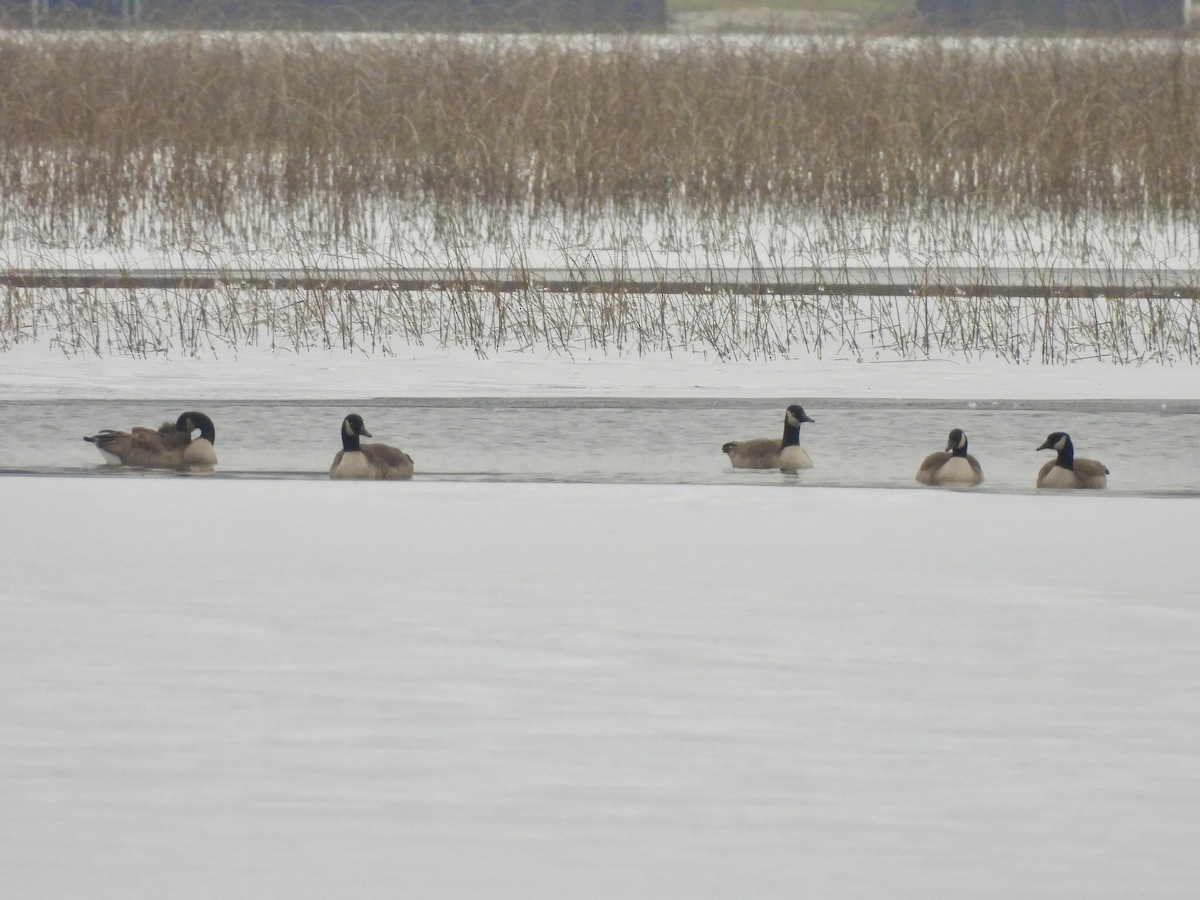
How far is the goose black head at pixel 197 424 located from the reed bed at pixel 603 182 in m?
3.41

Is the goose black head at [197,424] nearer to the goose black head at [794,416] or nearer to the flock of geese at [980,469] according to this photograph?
the goose black head at [794,416]

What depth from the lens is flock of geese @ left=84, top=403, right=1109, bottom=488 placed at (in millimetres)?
7195

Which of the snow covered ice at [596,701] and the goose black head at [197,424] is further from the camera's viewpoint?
the goose black head at [197,424]

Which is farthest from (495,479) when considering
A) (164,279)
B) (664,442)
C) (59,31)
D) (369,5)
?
(369,5)

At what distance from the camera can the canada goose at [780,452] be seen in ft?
25.0

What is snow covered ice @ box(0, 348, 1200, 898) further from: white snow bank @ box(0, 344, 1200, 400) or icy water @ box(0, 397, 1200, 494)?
white snow bank @ box(0, 344, 1200, 400)

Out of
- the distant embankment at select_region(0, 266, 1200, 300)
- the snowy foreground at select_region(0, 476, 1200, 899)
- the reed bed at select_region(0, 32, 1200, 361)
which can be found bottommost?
the snowy foreground at select_region(0, 476, 1200, 899)

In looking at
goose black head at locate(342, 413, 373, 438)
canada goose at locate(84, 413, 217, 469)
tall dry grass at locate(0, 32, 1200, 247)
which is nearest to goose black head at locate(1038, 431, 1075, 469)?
goose black head at locate(342, 413, 373, 438)

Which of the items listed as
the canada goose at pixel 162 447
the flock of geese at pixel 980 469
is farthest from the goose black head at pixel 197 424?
the flock of geese at pixel 980 469

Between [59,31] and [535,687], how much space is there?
20.7 meters

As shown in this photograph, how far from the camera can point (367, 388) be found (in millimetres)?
10008

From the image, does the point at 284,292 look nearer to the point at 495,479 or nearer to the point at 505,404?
the point at 505,404

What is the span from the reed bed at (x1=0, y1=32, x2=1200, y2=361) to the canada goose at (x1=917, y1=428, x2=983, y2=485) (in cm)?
386

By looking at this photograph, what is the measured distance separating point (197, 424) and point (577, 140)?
976 centimetres
